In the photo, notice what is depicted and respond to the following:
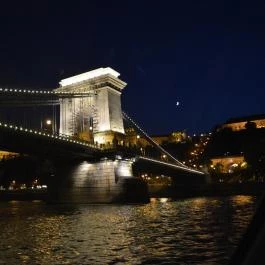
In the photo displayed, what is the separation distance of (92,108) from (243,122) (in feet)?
210

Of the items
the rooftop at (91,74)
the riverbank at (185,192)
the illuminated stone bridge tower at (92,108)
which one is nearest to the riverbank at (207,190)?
the riverbank at (185,192)

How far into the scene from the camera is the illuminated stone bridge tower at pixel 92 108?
62.3 meters

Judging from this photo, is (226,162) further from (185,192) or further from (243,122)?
(185,192)

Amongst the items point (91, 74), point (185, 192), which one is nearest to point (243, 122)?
point (185, 192)

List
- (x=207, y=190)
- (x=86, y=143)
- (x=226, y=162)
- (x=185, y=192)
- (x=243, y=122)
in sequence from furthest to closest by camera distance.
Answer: (x=243, y=122), (x=226, y=162), (x=207, y=190), (x=185, y=192), (x=86, y=143)

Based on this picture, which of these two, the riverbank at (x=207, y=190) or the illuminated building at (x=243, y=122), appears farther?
the illuminated building at (x=243, y=122)

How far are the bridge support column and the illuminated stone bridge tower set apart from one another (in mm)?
14396

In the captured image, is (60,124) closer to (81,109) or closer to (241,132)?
(81,109)

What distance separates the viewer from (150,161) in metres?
53.0

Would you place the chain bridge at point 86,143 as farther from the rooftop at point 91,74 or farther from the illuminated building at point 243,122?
the illuminated building at point 243,122

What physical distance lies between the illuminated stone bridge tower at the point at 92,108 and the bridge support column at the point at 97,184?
14.4 meters

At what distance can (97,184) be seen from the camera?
151 ft

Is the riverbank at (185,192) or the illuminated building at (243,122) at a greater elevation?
the illuminated building at (243,122)

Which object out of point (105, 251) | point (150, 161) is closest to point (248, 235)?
point (105, 251)
